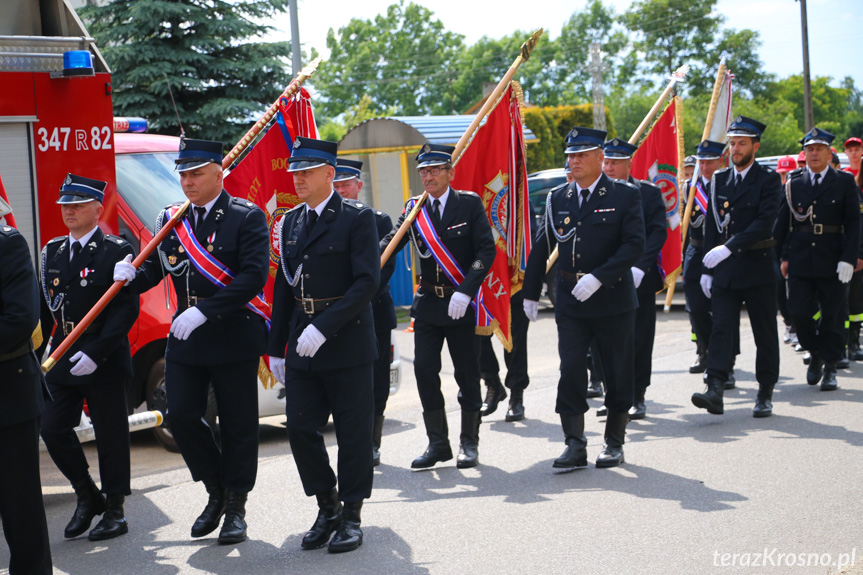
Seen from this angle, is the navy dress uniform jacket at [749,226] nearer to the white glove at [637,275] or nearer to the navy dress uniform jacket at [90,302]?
the white glove at [637,275]

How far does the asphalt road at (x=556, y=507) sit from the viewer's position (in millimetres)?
4887

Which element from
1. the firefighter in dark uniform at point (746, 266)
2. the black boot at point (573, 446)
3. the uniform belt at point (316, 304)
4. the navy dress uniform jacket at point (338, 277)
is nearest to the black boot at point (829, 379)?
the firefighter in dark uniform at point (746, 266)

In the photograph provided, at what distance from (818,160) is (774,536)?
489cm

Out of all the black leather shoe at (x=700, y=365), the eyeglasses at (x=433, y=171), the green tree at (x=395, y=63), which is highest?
the green tree at (x=395, y=63)

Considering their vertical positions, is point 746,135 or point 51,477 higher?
point 746,135

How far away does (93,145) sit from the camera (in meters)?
6.76

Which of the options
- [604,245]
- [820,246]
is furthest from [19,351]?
[820,246]

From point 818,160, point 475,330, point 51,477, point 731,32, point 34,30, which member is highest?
point 731,32

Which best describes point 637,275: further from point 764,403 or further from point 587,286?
point 764,403

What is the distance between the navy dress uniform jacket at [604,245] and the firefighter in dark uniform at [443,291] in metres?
0.55

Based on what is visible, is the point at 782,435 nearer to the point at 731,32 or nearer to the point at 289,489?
the point at 289,489

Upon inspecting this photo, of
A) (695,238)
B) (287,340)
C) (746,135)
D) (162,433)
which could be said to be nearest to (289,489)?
(287,340)

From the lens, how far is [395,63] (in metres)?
77.2

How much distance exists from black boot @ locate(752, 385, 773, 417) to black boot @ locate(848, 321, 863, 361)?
10.0 ft
